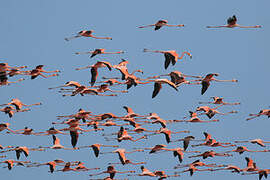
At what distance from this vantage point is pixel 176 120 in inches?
2093

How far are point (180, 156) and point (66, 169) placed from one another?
7642mm

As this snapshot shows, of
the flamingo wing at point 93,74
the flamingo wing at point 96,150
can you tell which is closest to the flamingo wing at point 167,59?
the flamingo wing at point 93,74

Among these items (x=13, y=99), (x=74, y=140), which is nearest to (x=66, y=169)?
(x=74, y=140)

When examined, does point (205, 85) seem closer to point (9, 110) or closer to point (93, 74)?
point (93, 74)

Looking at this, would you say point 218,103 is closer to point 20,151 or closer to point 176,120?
point 176,120

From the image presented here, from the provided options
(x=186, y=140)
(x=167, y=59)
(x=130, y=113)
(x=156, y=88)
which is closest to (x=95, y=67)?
(x=156, y=88)

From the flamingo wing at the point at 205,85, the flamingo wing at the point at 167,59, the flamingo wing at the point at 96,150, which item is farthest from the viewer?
the flamingo wing at the point at 96,150

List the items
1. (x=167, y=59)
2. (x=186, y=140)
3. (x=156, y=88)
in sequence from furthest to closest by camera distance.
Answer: (x=186, y=140) < (x=167, y=59) < (x=156, y=88)

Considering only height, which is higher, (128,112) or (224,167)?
(128,112)

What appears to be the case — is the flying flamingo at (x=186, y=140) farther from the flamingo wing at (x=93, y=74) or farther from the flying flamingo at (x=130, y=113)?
the flamingo wing at (x=93, y=74)

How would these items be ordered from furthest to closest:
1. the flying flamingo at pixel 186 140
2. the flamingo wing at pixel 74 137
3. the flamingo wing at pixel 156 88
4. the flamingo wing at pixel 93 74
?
the flying flamingo at pixel 186 140 → the flamingo wing at pixel 74 137 → the flamingo wing at pixel 93 74 → the flamingo wing at pixel 156 88

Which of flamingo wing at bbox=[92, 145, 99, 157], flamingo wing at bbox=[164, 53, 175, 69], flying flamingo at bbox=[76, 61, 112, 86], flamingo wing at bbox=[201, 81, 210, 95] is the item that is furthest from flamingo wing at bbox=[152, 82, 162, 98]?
flamingo wing at bbox=[92, 145, 99, 157]

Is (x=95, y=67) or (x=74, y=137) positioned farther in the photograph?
(x=74, y=137)

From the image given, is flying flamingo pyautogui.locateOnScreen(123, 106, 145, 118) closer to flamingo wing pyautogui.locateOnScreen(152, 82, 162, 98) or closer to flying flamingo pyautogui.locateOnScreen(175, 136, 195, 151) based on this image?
flying flamingo pyautogui.locateOnScreen(175, 136, 195, 151)
